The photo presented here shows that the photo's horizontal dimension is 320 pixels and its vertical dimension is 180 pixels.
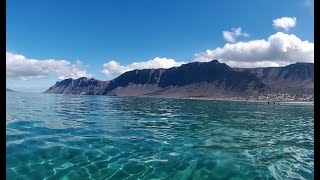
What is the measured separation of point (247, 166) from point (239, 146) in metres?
6.86

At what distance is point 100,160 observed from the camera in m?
18.4

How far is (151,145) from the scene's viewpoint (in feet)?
78.3

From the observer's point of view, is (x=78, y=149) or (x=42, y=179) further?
(x=78, y=149)

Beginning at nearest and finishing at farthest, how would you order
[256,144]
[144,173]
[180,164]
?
1. [144,173]
2. [180,164]
3. [256,144]

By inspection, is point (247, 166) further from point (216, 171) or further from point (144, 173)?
point (144, 173)

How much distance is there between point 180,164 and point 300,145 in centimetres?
1472

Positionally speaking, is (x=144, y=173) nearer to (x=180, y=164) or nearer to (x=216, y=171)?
(x=180, y=164)

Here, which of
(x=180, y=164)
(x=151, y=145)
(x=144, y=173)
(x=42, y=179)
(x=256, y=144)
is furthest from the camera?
(x=256, y=144)
